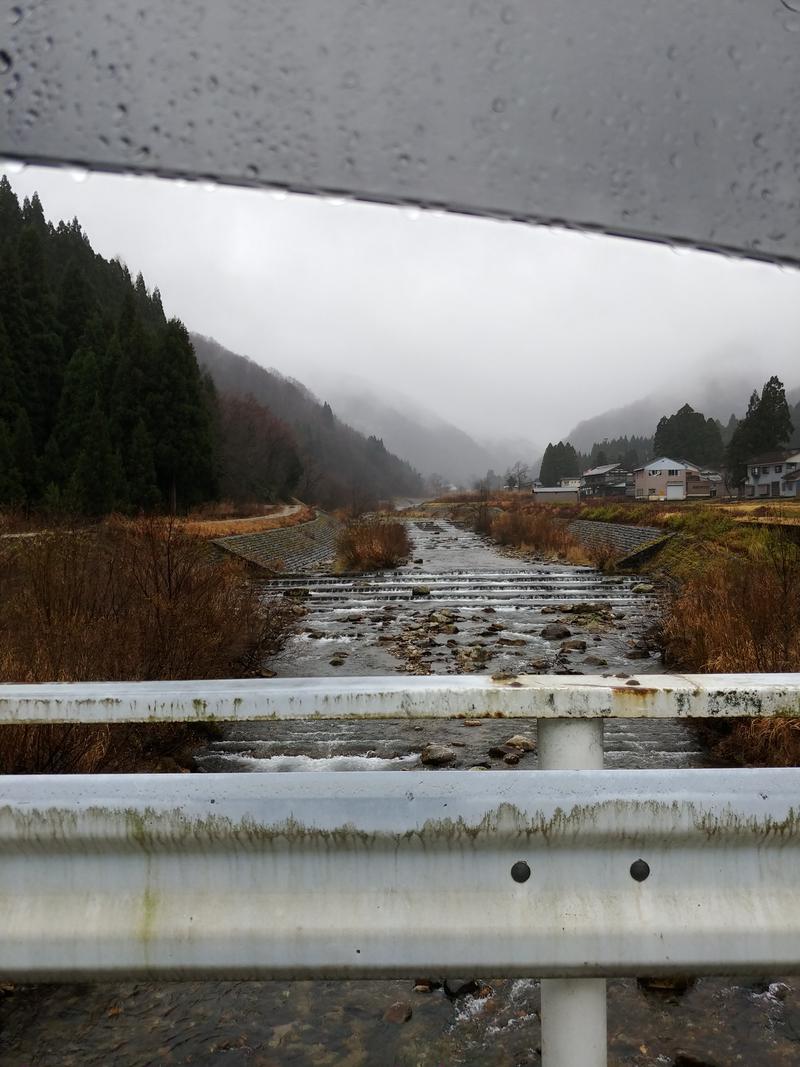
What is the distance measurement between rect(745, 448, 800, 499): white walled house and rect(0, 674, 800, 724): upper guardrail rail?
44.6 metres

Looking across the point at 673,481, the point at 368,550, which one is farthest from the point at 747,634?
the point at 673,481

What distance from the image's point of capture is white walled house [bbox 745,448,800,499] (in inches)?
1681

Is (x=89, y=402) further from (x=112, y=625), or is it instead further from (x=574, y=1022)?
(x=574, y=1022)

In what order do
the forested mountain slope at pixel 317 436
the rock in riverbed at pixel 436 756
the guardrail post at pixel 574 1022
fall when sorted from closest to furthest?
the guardrail post at pixel 574 1022, the rock in riverbed at pixel 436 756, the forested mountain slope at pixel 317 436

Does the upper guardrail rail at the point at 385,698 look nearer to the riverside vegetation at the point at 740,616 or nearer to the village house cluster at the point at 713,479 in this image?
the riverside vegetation at the point at 740,616

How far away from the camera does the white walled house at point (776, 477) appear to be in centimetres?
4269

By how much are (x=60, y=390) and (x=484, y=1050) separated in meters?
39.5

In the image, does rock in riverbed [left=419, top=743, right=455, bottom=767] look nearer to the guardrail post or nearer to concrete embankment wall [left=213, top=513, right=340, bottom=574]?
the guardrail post

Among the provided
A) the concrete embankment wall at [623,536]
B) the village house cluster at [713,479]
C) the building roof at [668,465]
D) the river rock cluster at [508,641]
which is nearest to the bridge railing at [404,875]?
the river rock cluster at [508,641]

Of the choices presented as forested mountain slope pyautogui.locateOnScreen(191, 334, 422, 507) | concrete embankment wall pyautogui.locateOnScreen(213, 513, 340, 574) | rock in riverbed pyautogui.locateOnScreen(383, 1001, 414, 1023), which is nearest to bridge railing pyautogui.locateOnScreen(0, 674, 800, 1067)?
rock in riverbed pyautogui.locateOnScreen(383, 1001, 414, 1023)

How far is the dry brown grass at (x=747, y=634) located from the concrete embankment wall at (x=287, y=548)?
1394 cm

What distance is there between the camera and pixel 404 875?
1.33 metres

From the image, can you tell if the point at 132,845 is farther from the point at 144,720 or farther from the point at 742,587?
the point at 742,587

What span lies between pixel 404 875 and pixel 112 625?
6519mm
